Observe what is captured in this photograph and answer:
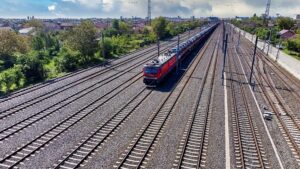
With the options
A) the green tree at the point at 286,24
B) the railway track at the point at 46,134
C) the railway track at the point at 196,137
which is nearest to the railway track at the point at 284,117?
the railway track at the point at 196,137

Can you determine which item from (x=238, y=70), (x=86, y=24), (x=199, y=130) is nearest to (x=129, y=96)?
(x=199, y=130)

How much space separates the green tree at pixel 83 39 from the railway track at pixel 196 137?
2563 cm

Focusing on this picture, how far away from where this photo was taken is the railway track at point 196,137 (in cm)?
1391

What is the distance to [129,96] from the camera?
2516 cm

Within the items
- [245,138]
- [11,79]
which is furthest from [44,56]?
[245,138]

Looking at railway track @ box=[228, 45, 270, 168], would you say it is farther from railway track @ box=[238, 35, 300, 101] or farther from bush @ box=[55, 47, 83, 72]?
bush @ box=[55, 47, 83, 72]

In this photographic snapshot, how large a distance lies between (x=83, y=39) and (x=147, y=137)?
31.6 meters

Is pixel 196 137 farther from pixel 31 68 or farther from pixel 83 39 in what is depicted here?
pixel 83 39

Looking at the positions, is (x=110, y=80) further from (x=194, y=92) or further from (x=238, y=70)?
(x=238, y=70)

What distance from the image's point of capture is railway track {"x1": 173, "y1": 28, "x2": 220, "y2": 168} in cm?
1391

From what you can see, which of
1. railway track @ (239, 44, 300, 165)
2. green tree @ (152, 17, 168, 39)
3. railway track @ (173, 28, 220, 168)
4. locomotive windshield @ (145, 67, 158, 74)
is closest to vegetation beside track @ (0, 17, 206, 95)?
locomotive windshield @ (145, 67, 158, 74)

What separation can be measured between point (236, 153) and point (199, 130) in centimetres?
342

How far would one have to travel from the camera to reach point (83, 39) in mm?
43469

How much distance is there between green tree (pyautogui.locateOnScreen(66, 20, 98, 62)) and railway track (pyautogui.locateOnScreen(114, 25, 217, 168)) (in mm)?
24338
